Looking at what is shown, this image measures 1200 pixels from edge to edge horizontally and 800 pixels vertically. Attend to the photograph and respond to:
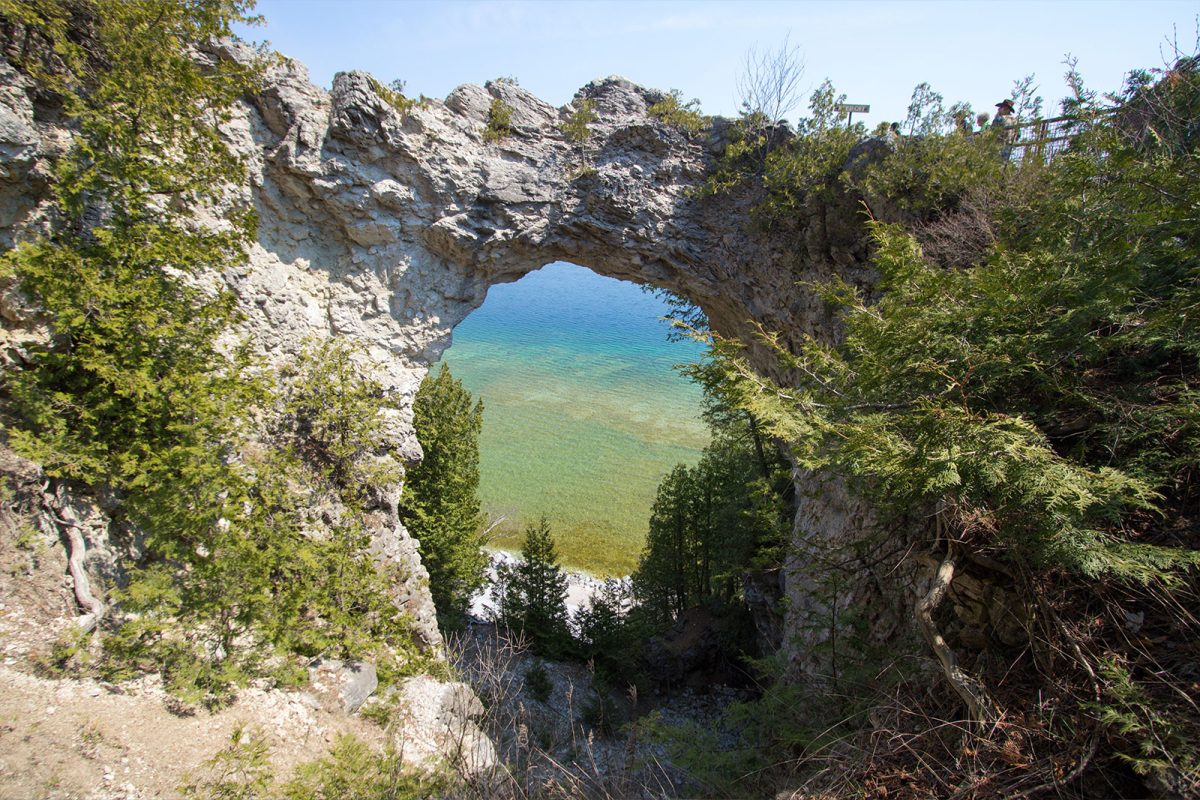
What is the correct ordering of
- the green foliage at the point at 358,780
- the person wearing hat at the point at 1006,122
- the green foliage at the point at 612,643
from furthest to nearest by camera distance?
1. the green foliage at the point at 612,643
2. the person wearing hat at the point at 1006,122
3. the green foliage at the point at 358,780

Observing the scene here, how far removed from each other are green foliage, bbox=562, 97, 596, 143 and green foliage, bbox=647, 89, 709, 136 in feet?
3.93

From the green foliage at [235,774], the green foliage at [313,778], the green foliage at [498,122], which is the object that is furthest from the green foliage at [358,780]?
the green foliage at [498,122]

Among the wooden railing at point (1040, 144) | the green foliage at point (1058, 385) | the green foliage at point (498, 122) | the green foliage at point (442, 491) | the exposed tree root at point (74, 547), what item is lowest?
the green foliage at point (442, 491)

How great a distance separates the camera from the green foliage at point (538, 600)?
48.4 ft

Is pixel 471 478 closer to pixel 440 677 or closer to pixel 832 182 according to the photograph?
pixel 440 677

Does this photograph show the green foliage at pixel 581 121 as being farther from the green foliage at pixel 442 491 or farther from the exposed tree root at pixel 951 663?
the exposed tree root at pixel 951 663

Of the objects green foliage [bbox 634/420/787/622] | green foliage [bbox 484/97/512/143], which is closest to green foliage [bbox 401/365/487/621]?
green foliage [bbox 634/420/787/622]

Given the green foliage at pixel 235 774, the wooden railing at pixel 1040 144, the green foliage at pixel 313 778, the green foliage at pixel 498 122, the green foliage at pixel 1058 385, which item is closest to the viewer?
the green foliage at pixel 1058 385

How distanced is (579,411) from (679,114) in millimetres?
25460

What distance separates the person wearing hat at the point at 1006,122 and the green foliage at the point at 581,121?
268 inches

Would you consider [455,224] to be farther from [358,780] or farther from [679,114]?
[358,780]

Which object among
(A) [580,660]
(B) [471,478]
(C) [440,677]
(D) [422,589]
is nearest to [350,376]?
(D) [422,589]

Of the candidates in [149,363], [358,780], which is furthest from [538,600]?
[149,363]

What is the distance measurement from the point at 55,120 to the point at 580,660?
15.3 metres
